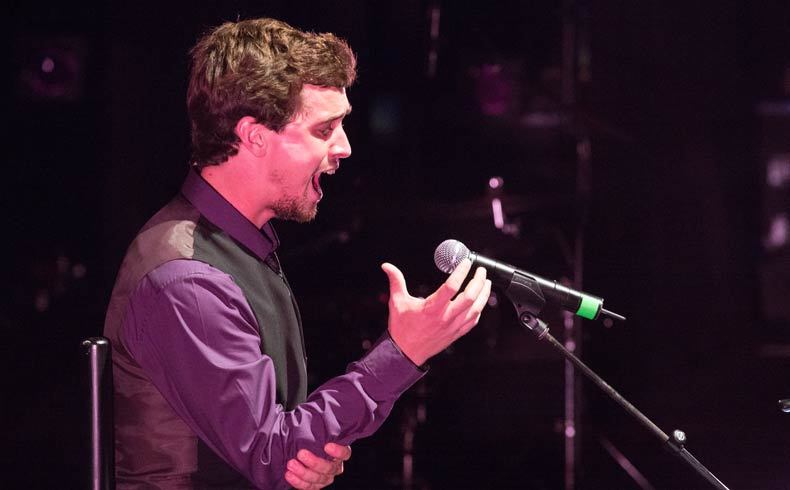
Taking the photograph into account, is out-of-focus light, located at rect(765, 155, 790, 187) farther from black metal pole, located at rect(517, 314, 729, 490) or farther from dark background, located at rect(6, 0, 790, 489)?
black metal pole, located at rect(517, 314, 729, 490)

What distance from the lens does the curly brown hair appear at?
166 cm

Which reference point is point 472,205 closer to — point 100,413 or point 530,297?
point 530,297

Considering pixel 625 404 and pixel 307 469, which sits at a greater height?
pixel 625 404

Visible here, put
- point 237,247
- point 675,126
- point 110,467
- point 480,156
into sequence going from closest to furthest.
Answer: point 110,467, point 237,247, point 480,156, point 675,126

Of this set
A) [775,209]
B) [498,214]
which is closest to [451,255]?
[498,214]

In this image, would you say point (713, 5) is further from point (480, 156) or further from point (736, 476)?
point (736, 476)

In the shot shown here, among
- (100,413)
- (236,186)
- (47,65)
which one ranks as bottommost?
(100,413)

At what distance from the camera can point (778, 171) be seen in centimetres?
525

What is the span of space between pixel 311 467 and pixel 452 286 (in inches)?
15.7

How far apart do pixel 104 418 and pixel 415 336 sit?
0.52 meters

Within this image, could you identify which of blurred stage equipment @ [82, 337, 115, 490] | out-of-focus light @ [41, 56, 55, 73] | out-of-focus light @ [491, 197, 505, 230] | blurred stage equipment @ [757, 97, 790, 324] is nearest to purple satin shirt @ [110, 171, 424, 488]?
blurred stage equipment @ [82, 337, 115, 490]

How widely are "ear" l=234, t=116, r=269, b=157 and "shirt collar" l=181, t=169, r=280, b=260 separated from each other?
112 millimetres

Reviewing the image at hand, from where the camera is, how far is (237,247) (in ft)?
5.55

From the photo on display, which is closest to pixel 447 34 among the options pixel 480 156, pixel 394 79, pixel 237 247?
→ pixel 394 79
